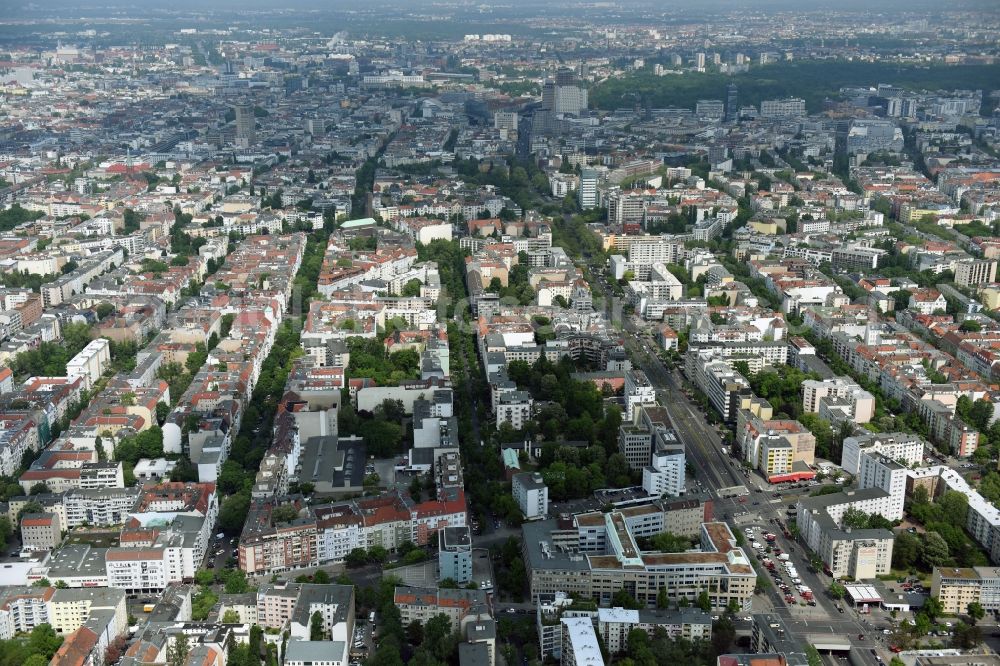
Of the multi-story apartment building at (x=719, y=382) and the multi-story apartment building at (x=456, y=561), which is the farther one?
the multi-story apartment building at (x=719, y=382)

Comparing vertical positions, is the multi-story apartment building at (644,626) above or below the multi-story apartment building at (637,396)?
below

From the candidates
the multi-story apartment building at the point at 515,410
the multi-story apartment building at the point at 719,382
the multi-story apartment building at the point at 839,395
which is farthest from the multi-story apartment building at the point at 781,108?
the multi-story apartment building at the point at 515,410

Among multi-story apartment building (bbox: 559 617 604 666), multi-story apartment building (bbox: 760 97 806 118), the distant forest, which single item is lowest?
multi-story apartment building (bbox: 559 617 604 666)

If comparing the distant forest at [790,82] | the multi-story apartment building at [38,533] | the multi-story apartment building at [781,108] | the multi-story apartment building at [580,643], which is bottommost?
the multi-story apartment building at [38,533]

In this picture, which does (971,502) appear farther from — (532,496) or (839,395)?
(532,496)

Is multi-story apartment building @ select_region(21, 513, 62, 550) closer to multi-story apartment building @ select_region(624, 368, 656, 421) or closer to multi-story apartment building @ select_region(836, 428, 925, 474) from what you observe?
multi-story apartment building @ select_region(624, 368, 656, 421)

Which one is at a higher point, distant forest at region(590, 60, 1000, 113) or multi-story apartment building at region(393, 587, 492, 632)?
distant forest at region(590, 60, 1000, 113)

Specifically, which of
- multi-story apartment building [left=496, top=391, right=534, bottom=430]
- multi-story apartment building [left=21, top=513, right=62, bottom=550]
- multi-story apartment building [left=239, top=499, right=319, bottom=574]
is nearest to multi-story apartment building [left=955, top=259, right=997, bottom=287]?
multi-story apartment building [left=496, top=391, right=534, bottom=430]

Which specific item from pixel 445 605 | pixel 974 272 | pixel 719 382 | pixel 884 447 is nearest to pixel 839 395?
pixel 719 382

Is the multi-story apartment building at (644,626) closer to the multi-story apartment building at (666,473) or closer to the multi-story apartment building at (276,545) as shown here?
the multi-story apartment building at (666,473)
